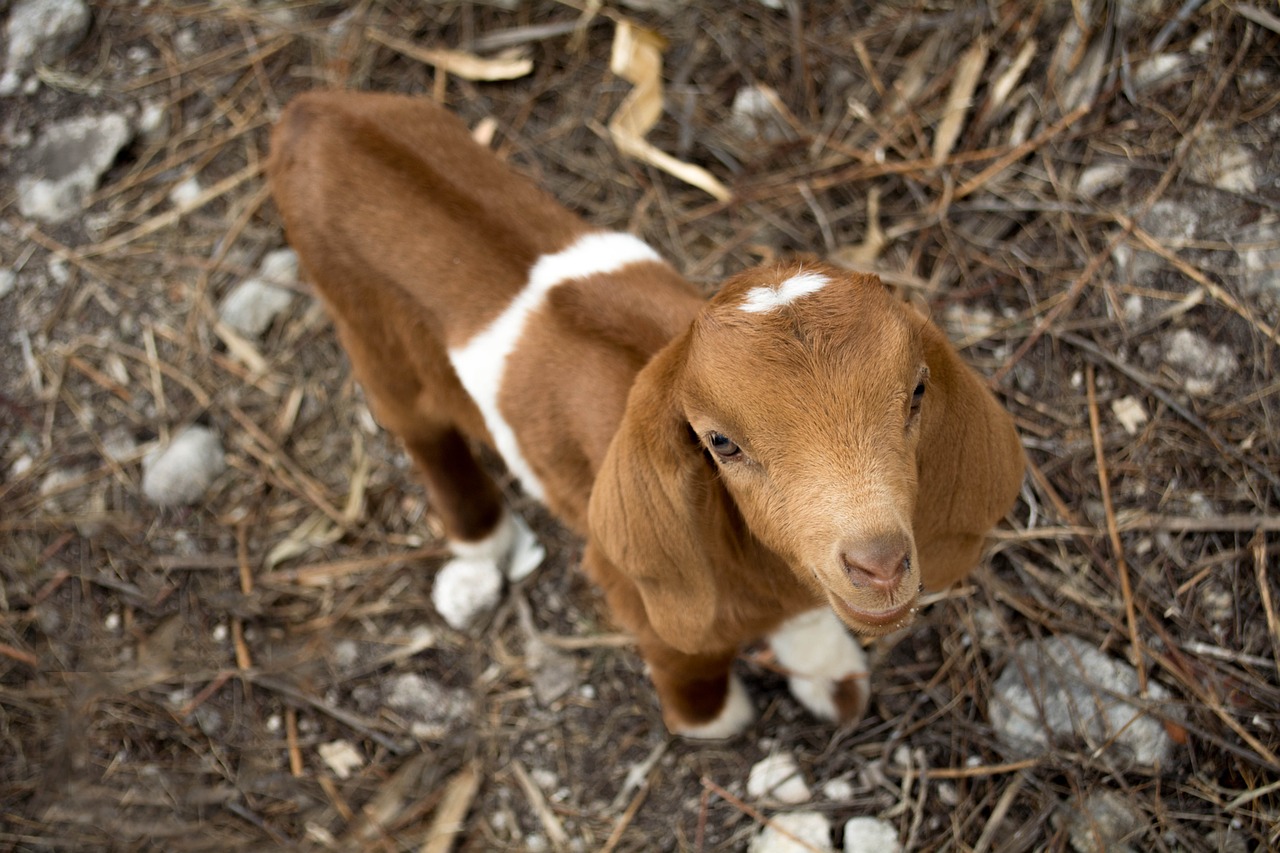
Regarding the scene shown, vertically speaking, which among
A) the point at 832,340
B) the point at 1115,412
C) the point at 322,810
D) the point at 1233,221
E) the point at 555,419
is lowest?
the point at 322,810

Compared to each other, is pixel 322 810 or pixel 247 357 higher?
pixel 247 357

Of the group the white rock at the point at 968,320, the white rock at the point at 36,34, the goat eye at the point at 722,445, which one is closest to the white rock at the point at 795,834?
the goat eye at the point at 722,445

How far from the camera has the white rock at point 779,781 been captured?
357 centimetres

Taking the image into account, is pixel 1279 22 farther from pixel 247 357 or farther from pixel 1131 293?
pixel 247 357

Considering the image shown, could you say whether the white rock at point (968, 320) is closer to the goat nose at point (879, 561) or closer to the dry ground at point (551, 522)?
the dry ground at point (551, 522)

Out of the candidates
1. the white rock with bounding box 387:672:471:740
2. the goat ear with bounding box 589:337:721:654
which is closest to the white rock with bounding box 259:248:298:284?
the white rock with bounding box 387:672:471:740

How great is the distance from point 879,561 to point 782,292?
2.12 feet

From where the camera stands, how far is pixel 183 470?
14.7 ft

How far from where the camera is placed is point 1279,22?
3.66m

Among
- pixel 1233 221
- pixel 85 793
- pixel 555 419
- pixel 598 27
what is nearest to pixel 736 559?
pixel 555 419

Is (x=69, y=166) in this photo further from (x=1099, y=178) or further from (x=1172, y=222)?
(x=1172, y=222)

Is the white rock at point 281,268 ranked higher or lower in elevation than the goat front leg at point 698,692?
higher

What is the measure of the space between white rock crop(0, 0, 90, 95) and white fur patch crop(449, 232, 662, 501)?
10.6 feet

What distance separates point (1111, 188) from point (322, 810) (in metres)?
3.73
